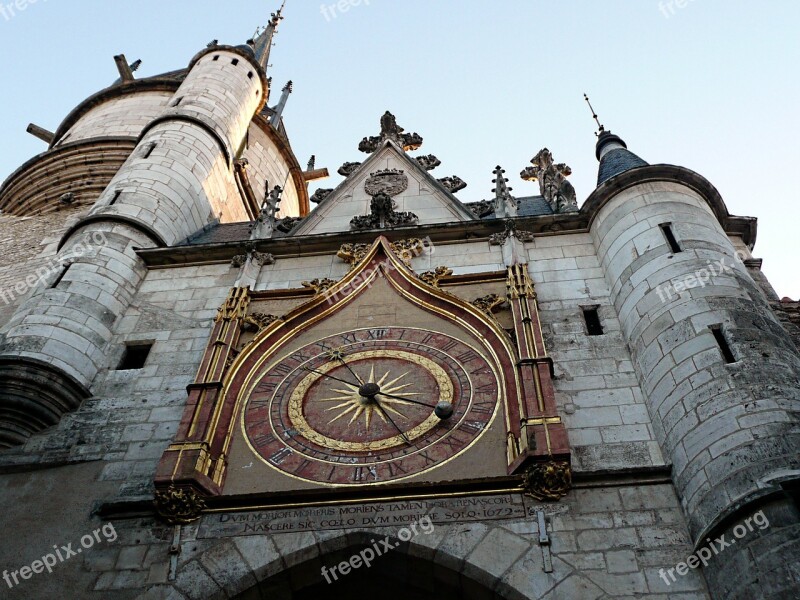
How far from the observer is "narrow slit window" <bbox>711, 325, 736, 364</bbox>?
7705 millimetres

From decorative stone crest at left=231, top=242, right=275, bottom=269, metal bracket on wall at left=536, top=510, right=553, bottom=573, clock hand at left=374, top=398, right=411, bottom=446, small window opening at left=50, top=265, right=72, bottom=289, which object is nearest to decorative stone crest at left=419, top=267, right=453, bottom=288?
clock hand at left=374, top=398, right=411, bottom=446

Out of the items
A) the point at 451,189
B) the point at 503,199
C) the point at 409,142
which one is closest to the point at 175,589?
the point at 503,199

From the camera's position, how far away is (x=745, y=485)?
646 cm

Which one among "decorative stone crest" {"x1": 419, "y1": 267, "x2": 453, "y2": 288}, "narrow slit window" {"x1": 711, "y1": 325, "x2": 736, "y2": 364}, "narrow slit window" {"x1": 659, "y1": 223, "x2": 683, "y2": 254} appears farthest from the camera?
"decorative stone crest" {"x1": 419, "y1": 267, "x2": 453, "y2": 288}

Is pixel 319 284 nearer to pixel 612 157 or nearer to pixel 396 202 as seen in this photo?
pixel 396 202

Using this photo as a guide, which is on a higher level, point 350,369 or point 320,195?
point 320,195

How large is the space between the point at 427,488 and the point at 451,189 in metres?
6.93

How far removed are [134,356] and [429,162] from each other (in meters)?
6.31

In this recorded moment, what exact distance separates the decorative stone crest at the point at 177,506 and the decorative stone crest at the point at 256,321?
2.63 m

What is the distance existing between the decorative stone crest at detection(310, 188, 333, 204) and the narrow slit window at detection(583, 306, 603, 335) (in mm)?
5551

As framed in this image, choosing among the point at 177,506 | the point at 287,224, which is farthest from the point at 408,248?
the point at 177,506

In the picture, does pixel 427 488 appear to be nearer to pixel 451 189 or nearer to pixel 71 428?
pixel 71 428

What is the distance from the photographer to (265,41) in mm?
24078

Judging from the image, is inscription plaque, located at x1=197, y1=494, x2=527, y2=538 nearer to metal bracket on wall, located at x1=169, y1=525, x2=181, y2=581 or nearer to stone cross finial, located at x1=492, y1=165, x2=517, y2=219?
metal bracket on wall, located at x1=169, y1=525, x2=181, y2=581
